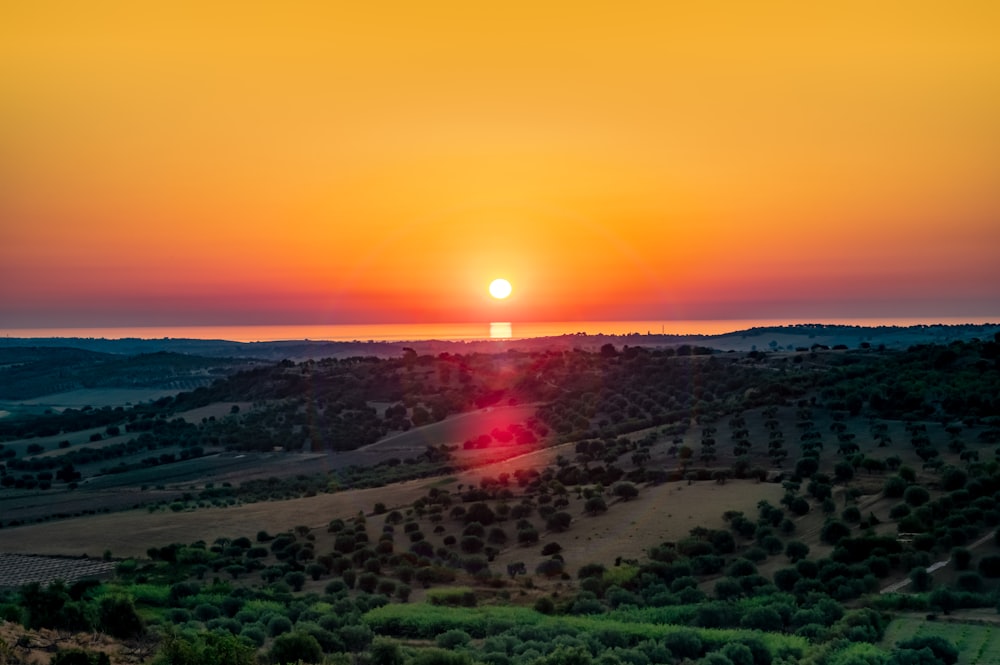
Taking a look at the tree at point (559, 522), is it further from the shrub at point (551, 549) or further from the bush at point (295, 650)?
the bush at point (295, 650)

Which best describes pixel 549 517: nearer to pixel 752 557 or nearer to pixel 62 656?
pixel 752 557

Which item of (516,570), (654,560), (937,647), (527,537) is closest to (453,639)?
(516,570)

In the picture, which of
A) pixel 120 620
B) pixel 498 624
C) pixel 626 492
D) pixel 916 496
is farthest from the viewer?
pixel 626 492

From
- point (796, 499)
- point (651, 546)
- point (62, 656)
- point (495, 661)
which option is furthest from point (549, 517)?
point (62, 656)

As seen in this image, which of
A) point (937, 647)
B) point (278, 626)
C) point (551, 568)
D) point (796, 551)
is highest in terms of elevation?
point (937, 647)

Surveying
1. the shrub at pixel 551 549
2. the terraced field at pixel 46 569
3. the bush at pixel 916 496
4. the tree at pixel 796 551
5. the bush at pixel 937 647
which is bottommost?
the terraced field at pixel 46 569

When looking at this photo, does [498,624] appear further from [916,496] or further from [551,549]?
[916,496]

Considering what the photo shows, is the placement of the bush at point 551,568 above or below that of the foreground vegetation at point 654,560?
below

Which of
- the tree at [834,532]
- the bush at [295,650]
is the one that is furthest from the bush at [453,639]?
the tree at [834,532]
